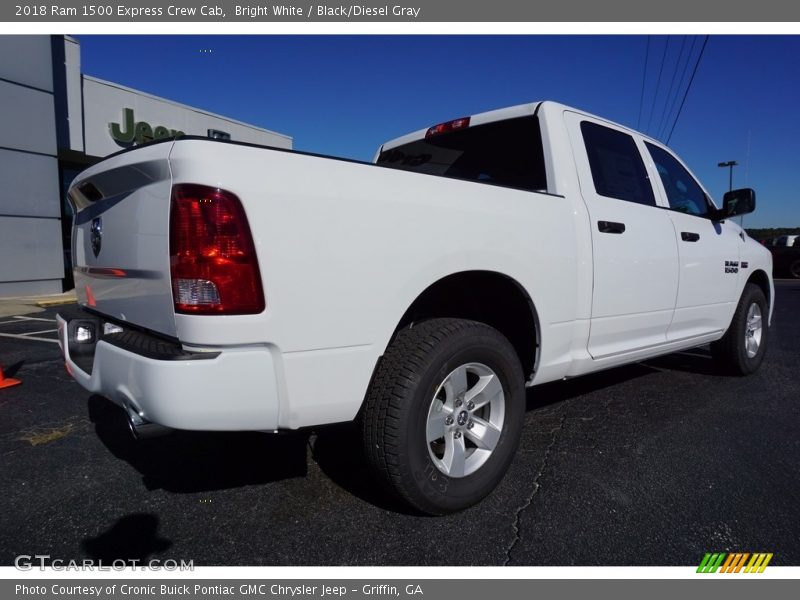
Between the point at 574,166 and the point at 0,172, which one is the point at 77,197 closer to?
the point at 574,166

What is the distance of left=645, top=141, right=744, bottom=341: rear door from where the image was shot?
364cm

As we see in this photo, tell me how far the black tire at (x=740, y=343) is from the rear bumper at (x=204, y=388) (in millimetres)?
4265

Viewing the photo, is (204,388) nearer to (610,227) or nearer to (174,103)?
(610,227)

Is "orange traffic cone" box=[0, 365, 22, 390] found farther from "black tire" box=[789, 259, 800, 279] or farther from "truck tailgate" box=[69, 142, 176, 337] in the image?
"black tire" box=[789, 259, 800, 279]

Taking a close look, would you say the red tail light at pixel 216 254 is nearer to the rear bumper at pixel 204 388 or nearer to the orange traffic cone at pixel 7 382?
the rear bumper at pixel 204 388

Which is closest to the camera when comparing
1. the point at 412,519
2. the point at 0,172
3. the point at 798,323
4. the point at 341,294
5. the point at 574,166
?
the point at 341,294

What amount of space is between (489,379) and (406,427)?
1.84 feet

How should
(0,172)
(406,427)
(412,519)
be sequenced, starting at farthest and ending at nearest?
(0,172) < (412,519) < (406,427)

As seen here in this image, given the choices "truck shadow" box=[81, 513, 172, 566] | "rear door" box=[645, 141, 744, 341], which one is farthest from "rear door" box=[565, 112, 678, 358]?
"truck shadow" box=[81, 513, 172, 566]

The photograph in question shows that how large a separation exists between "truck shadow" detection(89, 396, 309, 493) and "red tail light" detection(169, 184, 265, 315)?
107 centimetres

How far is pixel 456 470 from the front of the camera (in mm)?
2273

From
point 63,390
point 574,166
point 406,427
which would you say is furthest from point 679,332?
point 63,390

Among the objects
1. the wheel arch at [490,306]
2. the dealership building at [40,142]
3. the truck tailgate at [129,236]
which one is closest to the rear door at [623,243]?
the wheel arch at [490,306]

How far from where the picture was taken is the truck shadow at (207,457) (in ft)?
8.54
